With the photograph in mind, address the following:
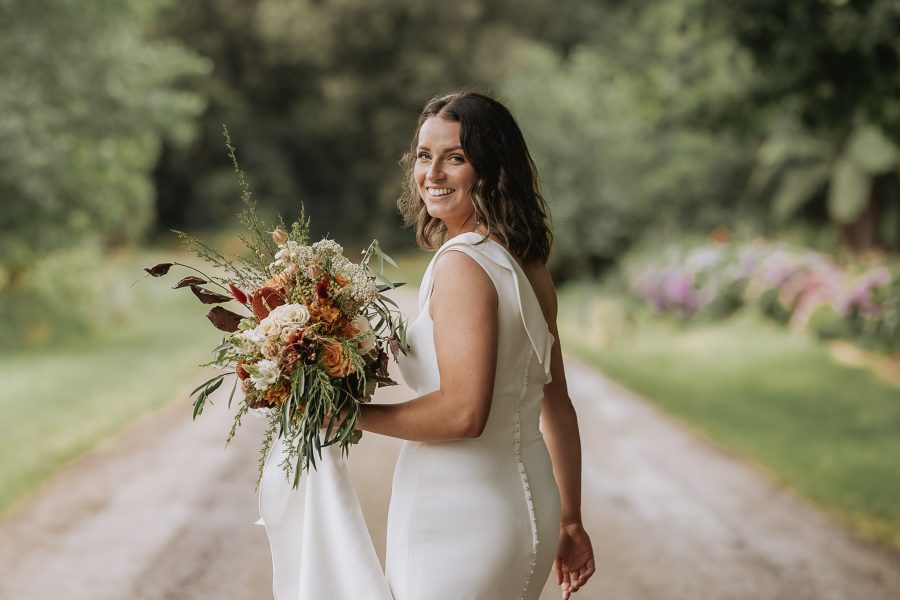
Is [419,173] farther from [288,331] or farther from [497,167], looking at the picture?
[288,331]

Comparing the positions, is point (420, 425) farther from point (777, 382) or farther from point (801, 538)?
point (777, 382)

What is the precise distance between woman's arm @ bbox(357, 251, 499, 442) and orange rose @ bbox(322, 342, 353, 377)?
0.43ft

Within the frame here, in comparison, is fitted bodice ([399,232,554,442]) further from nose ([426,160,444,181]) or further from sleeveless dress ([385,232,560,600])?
nose ([426,160,444,181])

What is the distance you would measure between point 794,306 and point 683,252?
4.46 meters

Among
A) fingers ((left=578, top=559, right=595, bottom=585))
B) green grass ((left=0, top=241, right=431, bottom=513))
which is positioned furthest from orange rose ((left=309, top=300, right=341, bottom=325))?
green grass ((left=0, top=241, right=431, bottom=513))

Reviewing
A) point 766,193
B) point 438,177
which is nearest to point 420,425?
point 438,177

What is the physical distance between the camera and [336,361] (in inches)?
82.8

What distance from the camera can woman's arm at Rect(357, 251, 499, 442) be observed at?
2029mm

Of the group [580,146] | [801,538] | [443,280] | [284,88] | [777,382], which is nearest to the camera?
[443,280]

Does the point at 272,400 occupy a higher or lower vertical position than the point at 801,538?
higher

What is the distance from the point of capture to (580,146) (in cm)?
1684

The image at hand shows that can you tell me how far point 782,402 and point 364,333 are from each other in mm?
8587

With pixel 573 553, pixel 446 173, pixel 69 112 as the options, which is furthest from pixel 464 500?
pixel 69 112

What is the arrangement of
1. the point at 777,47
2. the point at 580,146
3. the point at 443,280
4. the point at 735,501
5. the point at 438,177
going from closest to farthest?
the point at 443,280, the point at 438,177, the point at 735,501, the point at 777,47, the point at 580,146
